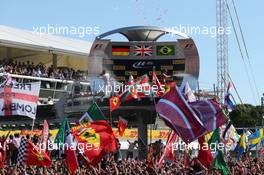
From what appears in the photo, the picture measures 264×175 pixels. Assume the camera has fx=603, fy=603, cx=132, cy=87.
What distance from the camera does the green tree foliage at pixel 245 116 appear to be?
9299 centimetres

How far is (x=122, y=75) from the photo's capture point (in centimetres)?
3192

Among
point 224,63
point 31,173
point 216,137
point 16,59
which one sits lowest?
point 31,173

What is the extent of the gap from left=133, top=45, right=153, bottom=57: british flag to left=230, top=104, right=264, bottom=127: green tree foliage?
61.8 m

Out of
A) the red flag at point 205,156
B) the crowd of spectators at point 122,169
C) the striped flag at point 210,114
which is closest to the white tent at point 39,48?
the crowd of spectators at point 122,169

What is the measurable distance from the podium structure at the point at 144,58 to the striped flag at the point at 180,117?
14757 mm

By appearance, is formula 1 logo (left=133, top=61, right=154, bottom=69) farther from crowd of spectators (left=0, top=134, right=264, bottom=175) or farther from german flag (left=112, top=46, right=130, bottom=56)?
crowd of spectators (left=0, top=134, right=264, bottom=175)

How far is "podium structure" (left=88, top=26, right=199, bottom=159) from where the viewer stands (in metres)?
31.6

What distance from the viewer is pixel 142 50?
1254 inches

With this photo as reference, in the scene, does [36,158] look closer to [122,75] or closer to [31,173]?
[31,173]

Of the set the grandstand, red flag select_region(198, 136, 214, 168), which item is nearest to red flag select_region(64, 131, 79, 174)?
red flag select_region(198, 136, 214, 168)

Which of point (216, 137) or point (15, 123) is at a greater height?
point (15, 123)

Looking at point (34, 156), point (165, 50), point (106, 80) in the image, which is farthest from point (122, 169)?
point (165, 50)

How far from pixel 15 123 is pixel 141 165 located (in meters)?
20.1

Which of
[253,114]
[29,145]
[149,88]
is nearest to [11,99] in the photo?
[29,145]
